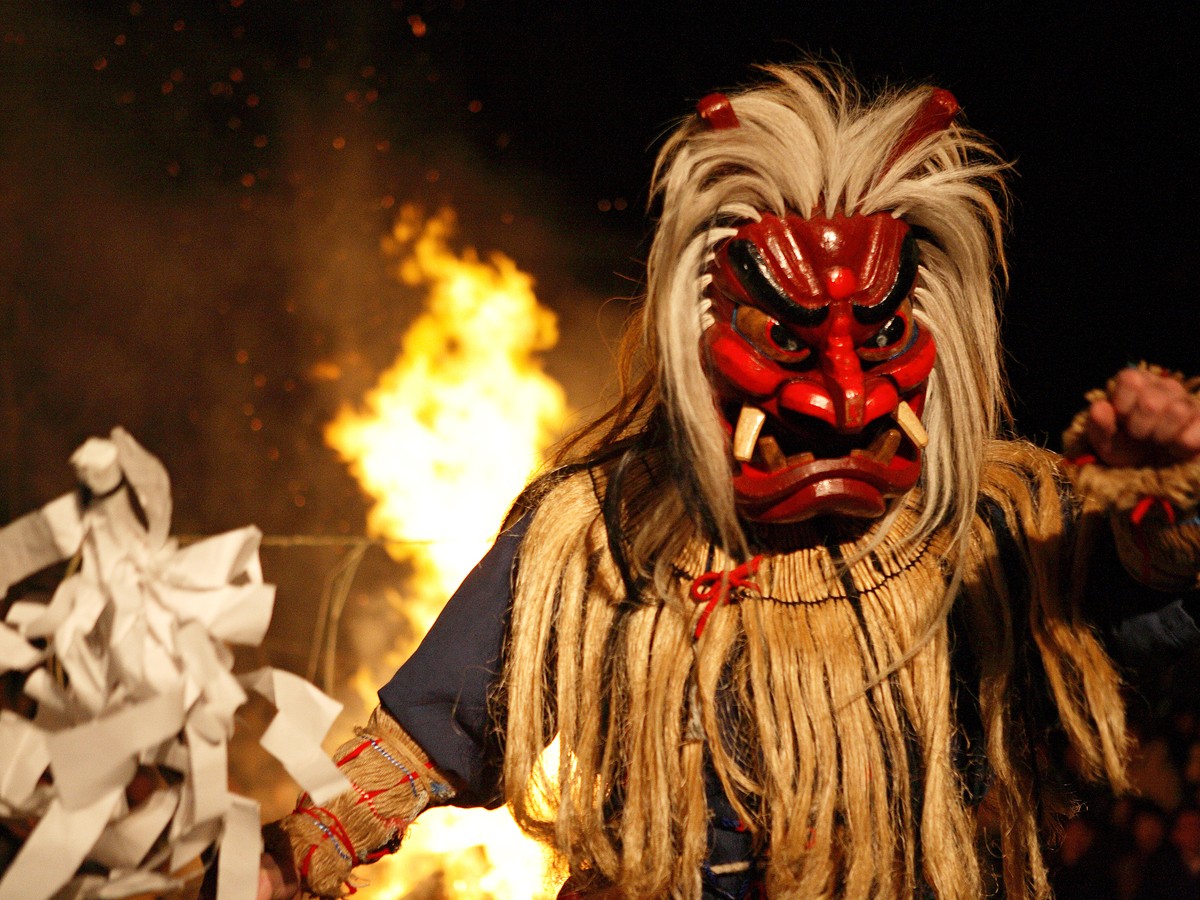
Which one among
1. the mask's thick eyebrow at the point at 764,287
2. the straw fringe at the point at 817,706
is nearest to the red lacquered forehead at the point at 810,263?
the mask's thick eyebrow at the point at 764,287

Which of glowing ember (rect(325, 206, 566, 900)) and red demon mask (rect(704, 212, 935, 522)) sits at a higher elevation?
glowing ember (rect(325, 206, 566, 900))

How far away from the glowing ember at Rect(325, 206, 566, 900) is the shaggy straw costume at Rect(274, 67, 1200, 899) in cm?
136

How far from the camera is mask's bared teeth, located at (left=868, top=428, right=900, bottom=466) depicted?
926 mm

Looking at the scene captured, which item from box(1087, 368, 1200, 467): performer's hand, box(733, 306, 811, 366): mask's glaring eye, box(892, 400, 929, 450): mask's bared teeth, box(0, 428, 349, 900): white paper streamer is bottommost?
box(0, 428, 349, 900): white paper streamer

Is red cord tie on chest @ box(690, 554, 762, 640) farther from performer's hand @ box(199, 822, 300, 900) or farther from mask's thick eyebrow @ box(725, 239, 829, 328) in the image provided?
performer's hand @ box(199, 822, 300, 900)

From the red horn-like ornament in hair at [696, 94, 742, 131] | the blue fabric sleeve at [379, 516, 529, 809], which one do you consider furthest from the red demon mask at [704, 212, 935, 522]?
the blue fabric sleeve at [379, 516, 529, 809]

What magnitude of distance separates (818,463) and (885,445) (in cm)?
8

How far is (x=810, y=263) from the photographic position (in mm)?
932

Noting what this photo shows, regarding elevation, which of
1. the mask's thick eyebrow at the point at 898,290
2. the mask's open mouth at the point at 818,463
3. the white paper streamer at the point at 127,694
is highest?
the mask's thick eyebrow at the point at 898,290

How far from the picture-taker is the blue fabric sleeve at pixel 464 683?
1024 mm

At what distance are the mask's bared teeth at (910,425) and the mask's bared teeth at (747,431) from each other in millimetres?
122

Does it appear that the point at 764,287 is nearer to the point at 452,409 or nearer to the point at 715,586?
the point at 715,586

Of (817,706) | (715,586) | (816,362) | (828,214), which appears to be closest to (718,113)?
(828,214)

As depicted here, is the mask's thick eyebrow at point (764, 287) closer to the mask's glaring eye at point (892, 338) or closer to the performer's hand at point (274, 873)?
the mask's glaring eye at point (892, 338)
